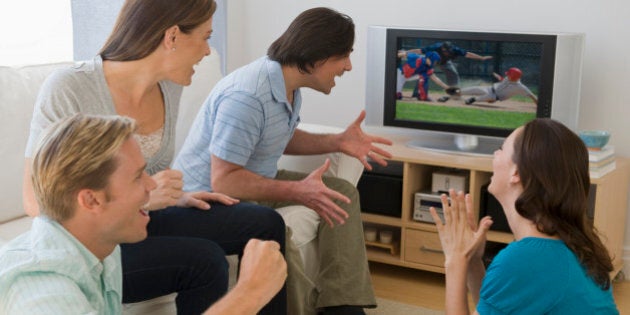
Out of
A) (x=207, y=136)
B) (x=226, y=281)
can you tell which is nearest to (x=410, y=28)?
(x=207, y=136)

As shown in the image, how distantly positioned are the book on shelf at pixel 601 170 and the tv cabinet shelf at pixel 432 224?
0.02m

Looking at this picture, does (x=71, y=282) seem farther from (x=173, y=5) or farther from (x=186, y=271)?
(x=173, y=5)

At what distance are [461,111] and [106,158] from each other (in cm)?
237

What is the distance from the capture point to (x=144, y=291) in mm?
2197

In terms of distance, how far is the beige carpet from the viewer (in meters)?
3.27

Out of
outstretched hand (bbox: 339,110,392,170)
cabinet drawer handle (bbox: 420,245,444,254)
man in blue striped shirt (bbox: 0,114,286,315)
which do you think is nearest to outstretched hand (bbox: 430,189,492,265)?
man in blue striped shirt (bbox: 0,114,286,315)

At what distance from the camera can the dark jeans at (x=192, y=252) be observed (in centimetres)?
217

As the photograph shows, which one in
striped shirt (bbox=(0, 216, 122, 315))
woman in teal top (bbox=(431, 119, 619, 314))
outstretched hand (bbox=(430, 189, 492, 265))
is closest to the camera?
striped shirt (bbox=(0, 216, 122, 315))

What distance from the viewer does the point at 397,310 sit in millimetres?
3293

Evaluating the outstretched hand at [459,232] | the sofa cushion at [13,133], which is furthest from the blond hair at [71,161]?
the sofa cushion at [13,133]

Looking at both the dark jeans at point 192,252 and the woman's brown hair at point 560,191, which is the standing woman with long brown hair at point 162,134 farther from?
the woman's brown hair at point 560,191

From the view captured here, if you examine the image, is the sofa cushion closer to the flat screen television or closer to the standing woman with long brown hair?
the standing woman with long brown hair

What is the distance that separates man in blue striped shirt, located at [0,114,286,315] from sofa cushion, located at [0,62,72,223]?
1223mm

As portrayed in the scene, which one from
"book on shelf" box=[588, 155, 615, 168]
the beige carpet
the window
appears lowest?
the beige carpet
